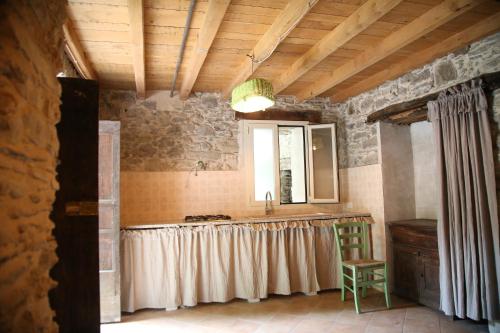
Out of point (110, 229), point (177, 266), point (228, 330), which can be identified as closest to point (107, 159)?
point (110, 229)

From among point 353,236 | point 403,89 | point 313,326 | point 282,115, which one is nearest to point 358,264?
point 353,236

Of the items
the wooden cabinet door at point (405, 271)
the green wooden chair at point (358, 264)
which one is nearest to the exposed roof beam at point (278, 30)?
the green wooden chair at point (358, 264)

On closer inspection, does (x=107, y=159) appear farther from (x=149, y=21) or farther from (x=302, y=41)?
(x=302, y=41)

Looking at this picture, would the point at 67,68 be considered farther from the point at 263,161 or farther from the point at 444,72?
the point at 444,72

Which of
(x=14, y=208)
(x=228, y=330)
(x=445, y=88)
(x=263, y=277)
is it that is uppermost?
(x=445, y=88)

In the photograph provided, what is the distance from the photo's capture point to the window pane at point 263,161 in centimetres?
528

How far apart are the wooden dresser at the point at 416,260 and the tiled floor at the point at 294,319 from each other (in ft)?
0.56

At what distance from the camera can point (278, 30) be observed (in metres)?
3.01

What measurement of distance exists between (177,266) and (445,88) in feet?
12.6

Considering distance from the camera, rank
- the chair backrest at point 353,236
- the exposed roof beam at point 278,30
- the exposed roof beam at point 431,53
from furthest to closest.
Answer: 1. the chair backrest at point 353,236
2. the exposed roof beam at point 431,53
3. the exposed roof beam at point 278,30

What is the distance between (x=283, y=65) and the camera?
4.14m

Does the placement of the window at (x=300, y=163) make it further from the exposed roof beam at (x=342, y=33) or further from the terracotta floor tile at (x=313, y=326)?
the terracotta floor tile at (x=313, y=326)

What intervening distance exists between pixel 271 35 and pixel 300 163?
2.73 m

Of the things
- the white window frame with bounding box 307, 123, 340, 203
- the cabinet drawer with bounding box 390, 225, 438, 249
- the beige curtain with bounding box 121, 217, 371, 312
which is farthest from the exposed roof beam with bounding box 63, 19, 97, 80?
the cabinet drawer with bounding box 390, 225, 438, 249
